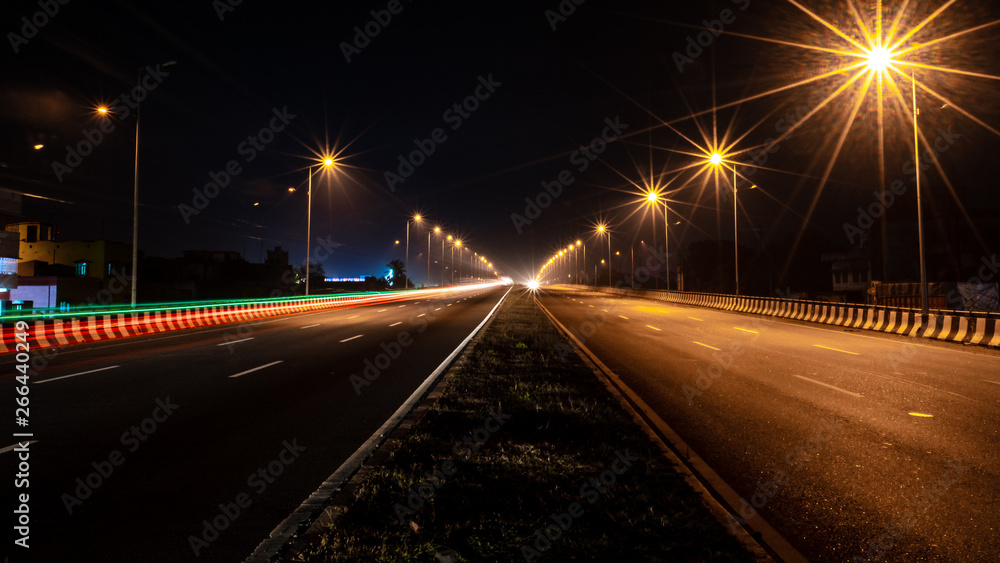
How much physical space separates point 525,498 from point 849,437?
457cm

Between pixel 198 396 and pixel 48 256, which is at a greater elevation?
pixel 48 256

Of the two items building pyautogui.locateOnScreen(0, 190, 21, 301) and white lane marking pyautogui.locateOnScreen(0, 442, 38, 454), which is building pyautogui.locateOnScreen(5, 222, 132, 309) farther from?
white lane marking pyautogui.locateOnScreen(0, 442, 38, 454)

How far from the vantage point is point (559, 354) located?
41.2ft

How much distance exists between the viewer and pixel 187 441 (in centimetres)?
588

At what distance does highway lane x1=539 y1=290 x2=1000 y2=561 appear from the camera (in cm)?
386

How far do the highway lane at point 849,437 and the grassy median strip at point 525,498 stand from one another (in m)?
0.75

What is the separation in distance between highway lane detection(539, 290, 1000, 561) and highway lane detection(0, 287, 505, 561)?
4099 millimetres

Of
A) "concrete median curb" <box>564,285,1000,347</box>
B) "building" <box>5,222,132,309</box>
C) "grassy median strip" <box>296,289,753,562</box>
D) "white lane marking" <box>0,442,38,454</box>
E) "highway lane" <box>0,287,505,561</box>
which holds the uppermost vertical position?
"building" <box>5,222,132,309</box>

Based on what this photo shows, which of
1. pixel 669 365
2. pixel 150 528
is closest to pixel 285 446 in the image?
pixel 150 528

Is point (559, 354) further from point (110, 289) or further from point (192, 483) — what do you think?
point (110, 289)

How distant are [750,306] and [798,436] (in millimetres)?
29249

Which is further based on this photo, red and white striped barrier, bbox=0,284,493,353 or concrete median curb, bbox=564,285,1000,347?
red and white striped barrier, bbox=0,284,493,353

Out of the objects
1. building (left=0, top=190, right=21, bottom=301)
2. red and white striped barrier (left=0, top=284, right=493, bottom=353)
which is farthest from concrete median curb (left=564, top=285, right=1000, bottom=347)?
building (left=0, top=190, right=21, bottom=301)

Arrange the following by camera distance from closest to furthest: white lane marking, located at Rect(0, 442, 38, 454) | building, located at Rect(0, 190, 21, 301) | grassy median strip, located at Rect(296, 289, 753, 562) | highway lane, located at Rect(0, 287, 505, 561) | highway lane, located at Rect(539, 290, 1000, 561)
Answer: grassy median strip, located at Rect(296, 289, 753, 562)
highway lane, located at Rect(0, 287, 505, 561)
highway lane, located at Rect(539, 290, 1000, 561)
white lane marking, located at Rect(0, 442, 38, 454)
building, located at Rect(0, 190, 21, 301)
